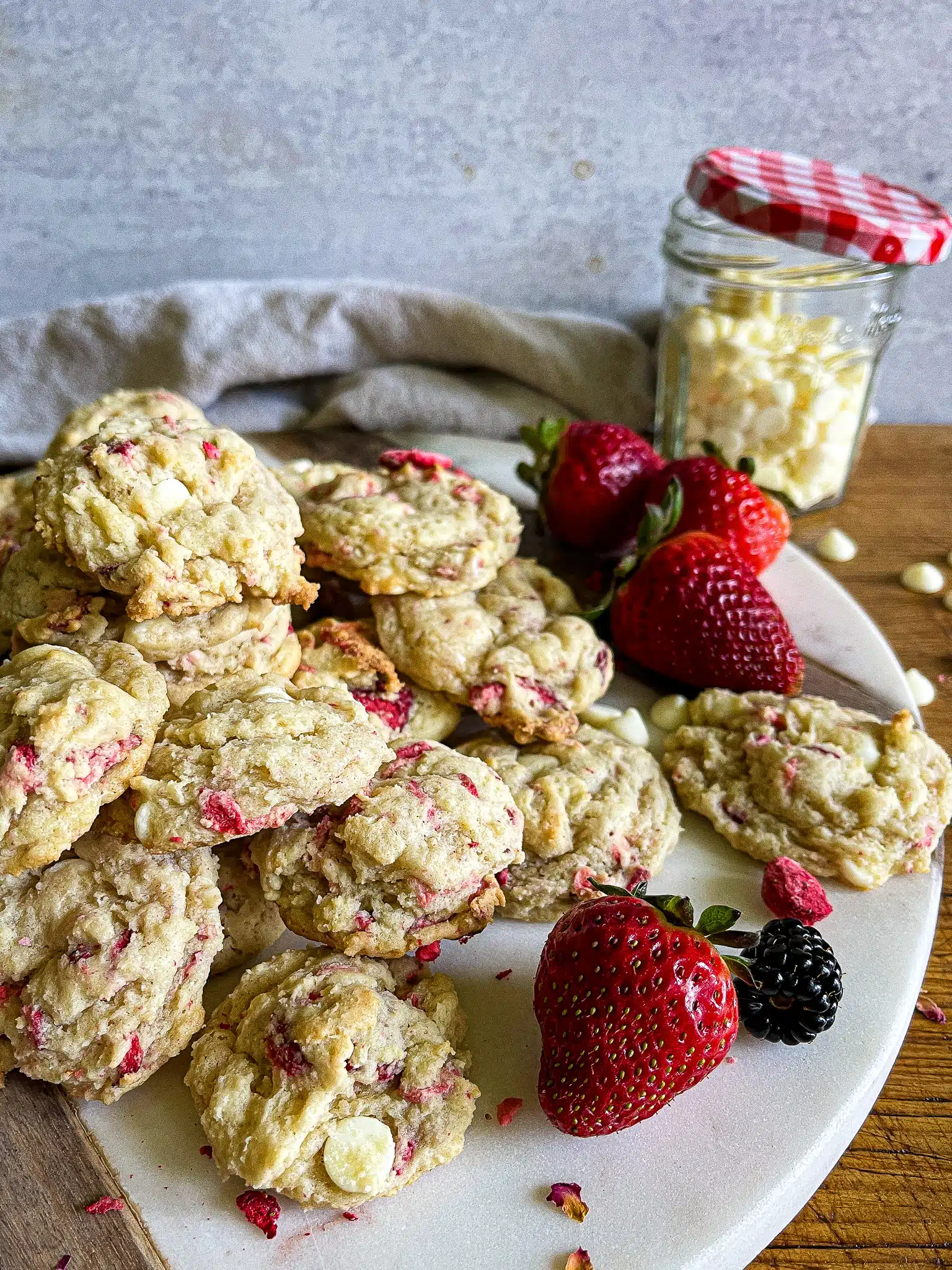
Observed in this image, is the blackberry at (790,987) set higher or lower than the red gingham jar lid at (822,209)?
lower

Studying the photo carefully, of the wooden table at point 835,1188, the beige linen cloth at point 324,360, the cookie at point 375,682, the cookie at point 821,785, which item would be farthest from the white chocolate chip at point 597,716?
the beige linen cloth at point 324,360

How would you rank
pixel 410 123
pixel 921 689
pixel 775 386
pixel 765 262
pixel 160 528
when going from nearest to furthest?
pixel 160 528 < pixel 921 689 < pixel 775 386 < pixel 765 262 < pixel 410 123

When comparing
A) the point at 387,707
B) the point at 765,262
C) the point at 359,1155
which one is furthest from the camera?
the point at 765,262

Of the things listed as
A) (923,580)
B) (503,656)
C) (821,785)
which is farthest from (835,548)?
(503,656)

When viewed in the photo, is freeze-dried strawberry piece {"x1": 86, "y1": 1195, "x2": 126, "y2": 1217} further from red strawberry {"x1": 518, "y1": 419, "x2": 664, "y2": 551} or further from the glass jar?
the glass jar

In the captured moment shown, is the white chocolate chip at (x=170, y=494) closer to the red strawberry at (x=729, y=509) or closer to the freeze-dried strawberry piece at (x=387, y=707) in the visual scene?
the freeze-dried strawberry piece at (x=387, y=707)

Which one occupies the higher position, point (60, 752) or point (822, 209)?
point (822, 209)

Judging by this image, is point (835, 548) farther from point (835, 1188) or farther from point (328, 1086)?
point (328, 1086)
